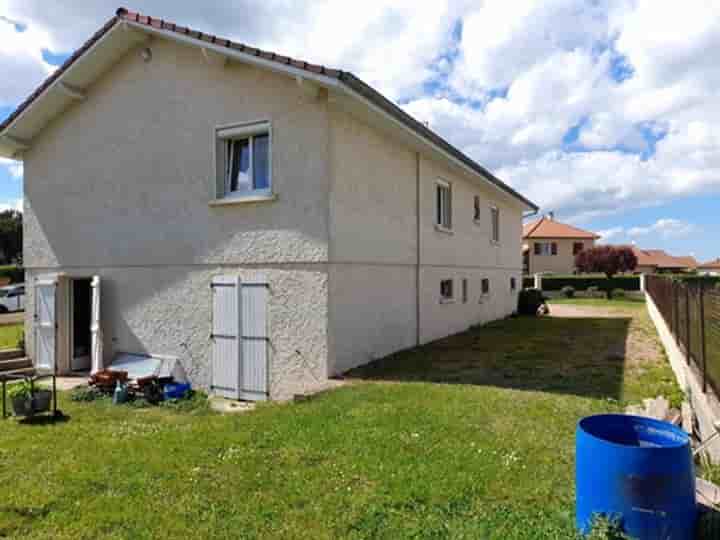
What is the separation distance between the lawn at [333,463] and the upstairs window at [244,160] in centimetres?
395

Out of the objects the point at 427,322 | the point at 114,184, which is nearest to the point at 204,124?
the point at 114,184

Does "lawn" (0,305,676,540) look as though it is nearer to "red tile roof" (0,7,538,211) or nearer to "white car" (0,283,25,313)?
"red tile roof" (0,7,538,211)

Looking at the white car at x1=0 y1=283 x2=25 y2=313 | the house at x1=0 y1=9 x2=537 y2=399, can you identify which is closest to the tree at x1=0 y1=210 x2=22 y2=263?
the white car at x1=0 y1=283 x2=25 y2=313

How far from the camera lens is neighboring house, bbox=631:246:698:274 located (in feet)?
249

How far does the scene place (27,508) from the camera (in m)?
4.31

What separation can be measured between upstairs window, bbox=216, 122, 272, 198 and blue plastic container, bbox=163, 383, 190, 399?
3674mm

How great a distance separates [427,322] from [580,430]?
9.08 metres

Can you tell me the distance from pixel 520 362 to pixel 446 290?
413 centimetres

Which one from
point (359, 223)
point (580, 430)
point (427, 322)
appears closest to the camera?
point (580, 430)

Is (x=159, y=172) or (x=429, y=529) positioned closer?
(x=429, y=529)

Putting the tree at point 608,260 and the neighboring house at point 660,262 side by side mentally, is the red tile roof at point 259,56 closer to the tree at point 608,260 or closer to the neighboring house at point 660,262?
the tree at point 608,260

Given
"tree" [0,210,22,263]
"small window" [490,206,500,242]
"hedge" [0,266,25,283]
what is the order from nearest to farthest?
"small window" [490,206,500,242], "hedge" [0,266,25,283], "tree" [0,210,22,263]

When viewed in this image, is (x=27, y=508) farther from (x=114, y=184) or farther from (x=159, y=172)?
(x=114, y=184)

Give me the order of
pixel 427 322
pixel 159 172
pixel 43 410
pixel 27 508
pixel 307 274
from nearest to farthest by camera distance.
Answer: pixel 27 508 < pixel 43 410 < pixel 307 274 < pixel 159 172 < pixel 427 322
